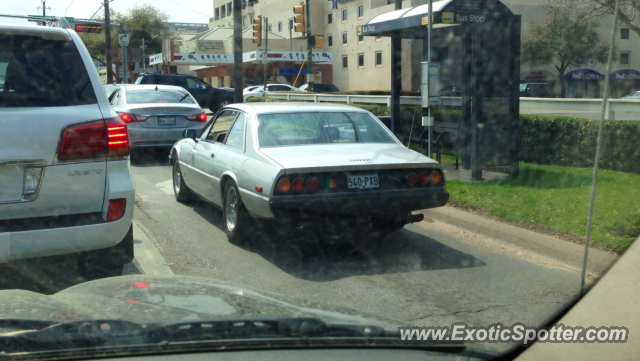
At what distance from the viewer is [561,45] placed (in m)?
44.4

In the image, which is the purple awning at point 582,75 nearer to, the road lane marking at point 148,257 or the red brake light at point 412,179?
the red brake light at point 412,179

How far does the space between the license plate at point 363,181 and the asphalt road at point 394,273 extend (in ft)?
2.38

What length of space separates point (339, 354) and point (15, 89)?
3.30 meters

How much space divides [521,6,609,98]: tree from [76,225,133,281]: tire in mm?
38843

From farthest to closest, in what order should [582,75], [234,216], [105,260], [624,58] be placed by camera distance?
1. [624,58]
2. [582,75]
3. [234,216]
4. [105,260]

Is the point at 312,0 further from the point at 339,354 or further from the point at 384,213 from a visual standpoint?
the point at 339,354

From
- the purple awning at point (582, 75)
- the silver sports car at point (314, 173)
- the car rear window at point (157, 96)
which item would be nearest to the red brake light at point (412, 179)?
the silver sports car at point (314, 173)

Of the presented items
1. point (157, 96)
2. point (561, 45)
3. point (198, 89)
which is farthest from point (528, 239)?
point (561, 45)

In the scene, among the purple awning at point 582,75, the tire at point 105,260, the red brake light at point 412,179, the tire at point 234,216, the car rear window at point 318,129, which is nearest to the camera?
the tire at point 105,260

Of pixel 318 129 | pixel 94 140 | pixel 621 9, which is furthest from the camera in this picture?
pixel 621 9

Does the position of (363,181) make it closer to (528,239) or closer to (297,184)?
(297,184)

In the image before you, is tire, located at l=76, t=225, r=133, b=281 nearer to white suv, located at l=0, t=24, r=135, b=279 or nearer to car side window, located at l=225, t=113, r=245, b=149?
white suv, located at l=0, t=24, r=135, b=279

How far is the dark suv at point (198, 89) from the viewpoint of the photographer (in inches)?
1077

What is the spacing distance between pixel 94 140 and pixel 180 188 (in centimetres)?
458
